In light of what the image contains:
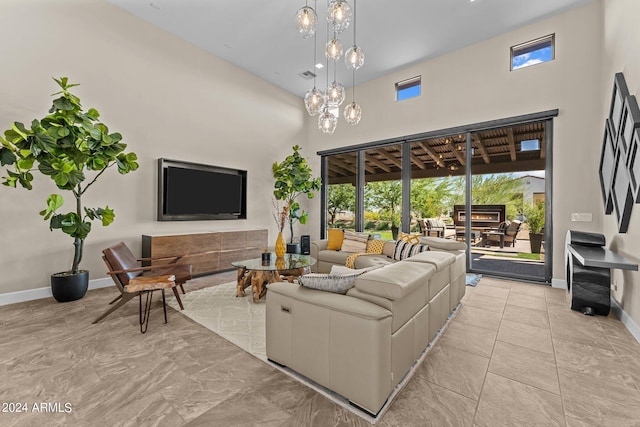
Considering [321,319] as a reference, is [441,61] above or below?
above

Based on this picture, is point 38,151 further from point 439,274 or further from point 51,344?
point 439,274

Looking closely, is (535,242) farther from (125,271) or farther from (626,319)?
(125,271)

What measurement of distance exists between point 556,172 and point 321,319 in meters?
4.77

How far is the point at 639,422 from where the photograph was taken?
1572 millimetres

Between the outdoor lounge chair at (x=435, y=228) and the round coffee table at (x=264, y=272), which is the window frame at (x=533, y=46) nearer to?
the outdoor lounge chair at (x=435, y=228)

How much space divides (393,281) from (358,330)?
35 centimetres

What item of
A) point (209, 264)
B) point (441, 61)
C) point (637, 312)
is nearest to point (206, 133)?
point (209, 264)

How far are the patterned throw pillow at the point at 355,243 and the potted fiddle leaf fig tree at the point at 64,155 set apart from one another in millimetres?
3414

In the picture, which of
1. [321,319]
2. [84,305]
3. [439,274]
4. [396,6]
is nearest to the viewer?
[321,319]

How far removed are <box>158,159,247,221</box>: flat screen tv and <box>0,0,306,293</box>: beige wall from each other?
167mm

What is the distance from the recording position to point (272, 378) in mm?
1950

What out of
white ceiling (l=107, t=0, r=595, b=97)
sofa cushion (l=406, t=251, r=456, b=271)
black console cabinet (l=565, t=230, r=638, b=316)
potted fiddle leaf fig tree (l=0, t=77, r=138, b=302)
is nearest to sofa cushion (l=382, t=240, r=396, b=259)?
sofa cushion (l=406, t=251, r=456, b=271)

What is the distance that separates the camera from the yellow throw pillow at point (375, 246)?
4.59 m

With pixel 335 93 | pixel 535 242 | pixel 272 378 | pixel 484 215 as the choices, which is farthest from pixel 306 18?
pixel 535 242
